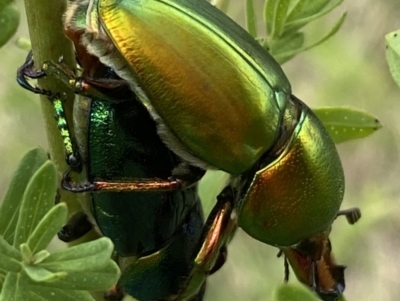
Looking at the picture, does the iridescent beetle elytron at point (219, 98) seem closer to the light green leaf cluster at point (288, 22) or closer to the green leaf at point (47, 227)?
the light green leaf cluster at point (288, 22)

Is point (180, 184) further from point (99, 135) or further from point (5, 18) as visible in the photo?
point (5, 18)

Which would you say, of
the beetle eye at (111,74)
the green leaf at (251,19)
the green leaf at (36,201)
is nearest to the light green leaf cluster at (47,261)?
the green leaf at (36,201)

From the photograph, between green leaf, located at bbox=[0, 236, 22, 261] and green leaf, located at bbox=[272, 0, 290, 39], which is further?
green leaf, located at bbox=[272, 0, 290, 39]

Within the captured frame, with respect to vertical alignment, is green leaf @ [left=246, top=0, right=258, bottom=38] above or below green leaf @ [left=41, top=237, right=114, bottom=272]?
above

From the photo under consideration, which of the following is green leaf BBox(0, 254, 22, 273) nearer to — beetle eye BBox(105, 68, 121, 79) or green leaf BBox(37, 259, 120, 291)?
green leaf BBox(37, 259, 120, 291)

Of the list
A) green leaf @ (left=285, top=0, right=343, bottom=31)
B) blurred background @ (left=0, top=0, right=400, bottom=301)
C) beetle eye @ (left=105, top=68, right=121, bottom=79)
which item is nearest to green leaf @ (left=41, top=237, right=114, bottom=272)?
beetle eye @ (left=105, top=68, right=121, bottom=79)

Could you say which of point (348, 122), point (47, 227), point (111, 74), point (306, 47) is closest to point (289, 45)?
point (306, 47)
